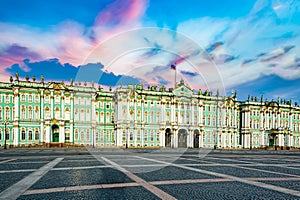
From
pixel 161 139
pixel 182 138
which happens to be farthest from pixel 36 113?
pixel 182 138

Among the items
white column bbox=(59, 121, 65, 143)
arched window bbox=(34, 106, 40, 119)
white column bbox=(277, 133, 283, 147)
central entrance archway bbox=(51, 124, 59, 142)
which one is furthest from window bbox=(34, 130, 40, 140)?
white column bbox=(277, 133, 283, 147)

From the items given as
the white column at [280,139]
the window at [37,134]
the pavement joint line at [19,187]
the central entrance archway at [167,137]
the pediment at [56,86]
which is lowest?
the white column at [280,139]

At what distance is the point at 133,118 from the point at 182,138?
14.8m

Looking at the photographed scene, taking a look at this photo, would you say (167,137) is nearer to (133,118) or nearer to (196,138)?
(196,138)

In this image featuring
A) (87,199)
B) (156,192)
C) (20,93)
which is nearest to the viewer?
(87,199)

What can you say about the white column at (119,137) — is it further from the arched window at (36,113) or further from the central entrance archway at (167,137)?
the arched window at (36,113)

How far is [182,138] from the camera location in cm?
6350

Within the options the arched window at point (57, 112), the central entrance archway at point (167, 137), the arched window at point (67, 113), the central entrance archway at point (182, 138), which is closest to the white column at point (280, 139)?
the central entrance archway at point (182, 138)

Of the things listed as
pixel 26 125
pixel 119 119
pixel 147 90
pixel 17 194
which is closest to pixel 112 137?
pixel 119 119

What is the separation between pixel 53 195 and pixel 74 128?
48.6 m

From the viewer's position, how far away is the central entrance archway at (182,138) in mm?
62956

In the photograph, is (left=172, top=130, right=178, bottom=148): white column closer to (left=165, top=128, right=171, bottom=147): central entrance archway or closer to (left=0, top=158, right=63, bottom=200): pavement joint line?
(left=165, top=128, right=171, bottom=147): central entrance archway

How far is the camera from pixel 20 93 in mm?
52031

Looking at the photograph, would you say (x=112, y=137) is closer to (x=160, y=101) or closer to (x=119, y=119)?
(x=119, y=119)
